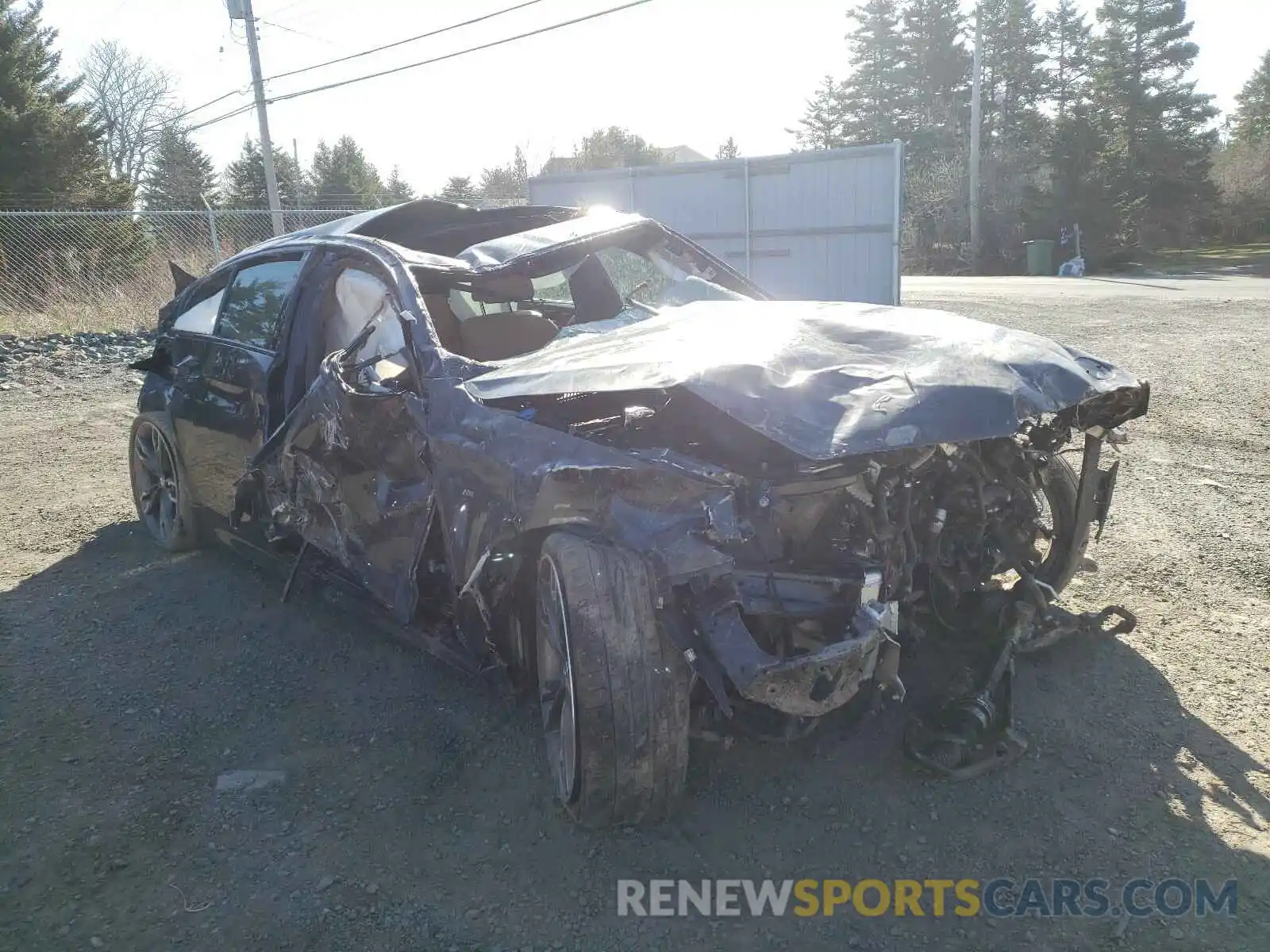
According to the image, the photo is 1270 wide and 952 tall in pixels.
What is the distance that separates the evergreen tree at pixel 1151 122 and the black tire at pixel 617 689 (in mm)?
35863

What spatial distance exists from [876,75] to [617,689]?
167 feet

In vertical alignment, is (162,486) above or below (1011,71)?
below

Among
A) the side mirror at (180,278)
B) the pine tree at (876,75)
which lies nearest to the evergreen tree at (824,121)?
the pine tree at (876,75)

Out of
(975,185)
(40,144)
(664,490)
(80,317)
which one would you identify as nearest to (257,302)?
(664,490)

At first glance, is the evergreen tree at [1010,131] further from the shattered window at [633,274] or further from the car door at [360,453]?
the car door at [360,453]

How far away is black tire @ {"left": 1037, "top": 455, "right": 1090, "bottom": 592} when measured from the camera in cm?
362

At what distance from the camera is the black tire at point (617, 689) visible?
94.9 inches

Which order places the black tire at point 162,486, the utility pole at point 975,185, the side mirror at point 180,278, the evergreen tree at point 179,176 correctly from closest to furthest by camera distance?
the black tire at point 162,486
the side mirror at point 180,278
the utility pole at point 975,185
the evergreen tree at point 179,176

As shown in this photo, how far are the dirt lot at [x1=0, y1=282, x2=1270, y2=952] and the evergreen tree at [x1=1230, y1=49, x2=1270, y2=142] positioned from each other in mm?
44030

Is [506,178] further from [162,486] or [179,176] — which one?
[162,486]

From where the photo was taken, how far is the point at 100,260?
50.2 ft

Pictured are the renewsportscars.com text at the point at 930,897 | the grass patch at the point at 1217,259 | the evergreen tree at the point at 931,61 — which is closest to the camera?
the renewsportscars.com text at the point at 930,897

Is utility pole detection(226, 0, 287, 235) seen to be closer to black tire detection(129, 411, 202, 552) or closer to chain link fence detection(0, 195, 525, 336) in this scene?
chain link fence detection(0, 195, 525, 336)

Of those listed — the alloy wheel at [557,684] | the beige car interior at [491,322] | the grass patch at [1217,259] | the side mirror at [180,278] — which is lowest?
the alloy wheel at [557,684]
